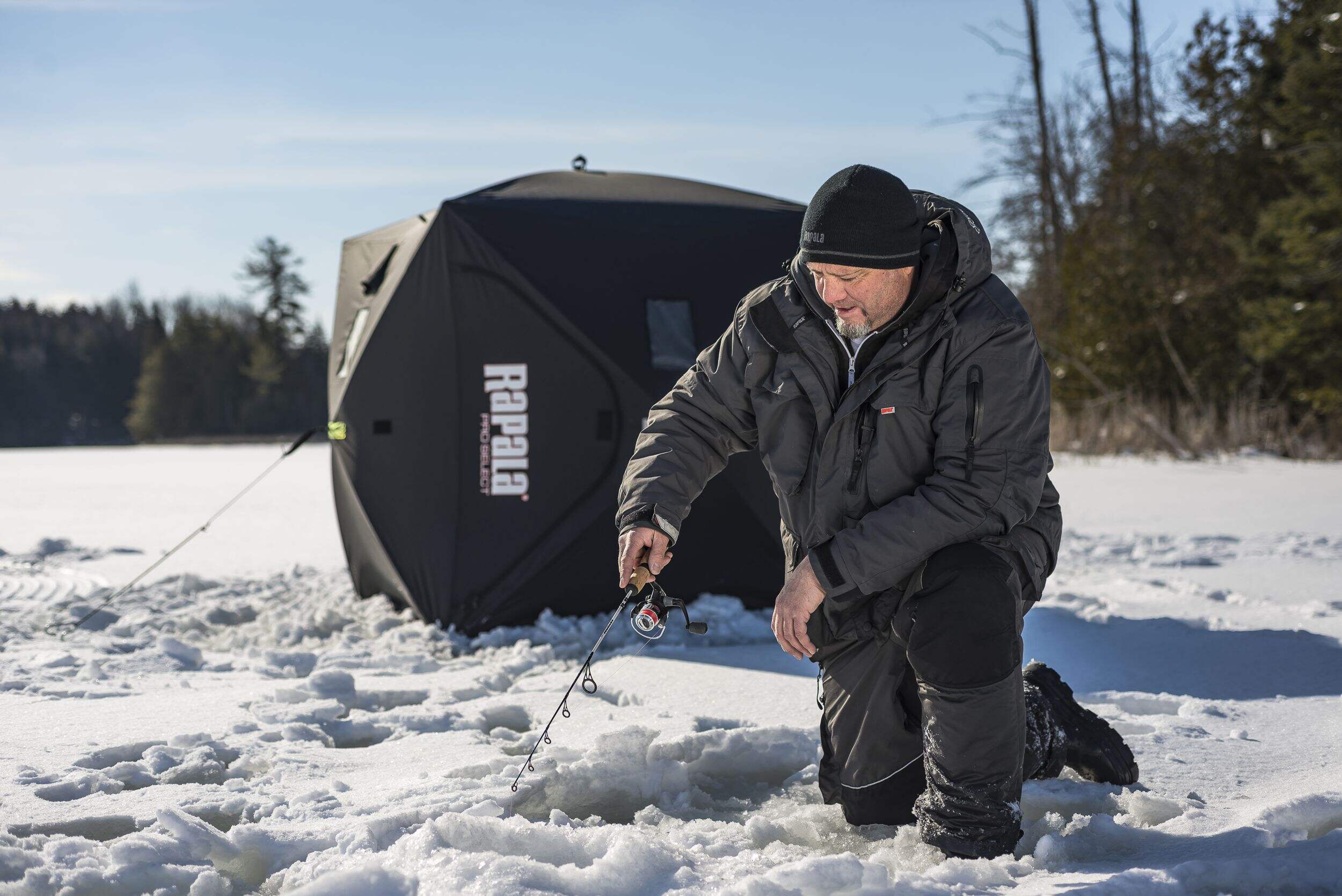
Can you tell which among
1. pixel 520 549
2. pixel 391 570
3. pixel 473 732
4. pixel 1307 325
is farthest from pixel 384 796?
pixel 1307 325

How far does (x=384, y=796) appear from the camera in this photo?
257cm

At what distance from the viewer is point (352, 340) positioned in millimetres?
5211

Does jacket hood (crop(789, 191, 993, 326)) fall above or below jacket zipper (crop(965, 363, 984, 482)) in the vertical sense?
above

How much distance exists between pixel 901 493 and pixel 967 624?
0.35m

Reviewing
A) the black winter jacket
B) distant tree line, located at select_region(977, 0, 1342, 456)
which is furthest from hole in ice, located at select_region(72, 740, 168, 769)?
distant tree line, located at select_region(977, 0, 1342, 456)

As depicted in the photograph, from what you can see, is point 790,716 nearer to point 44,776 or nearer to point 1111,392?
point 44,776

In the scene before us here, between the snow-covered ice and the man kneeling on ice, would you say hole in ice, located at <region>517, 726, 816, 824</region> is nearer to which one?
the snow-covered ice

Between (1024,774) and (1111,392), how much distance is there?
12078 millimetres

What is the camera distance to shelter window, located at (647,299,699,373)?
4.61m

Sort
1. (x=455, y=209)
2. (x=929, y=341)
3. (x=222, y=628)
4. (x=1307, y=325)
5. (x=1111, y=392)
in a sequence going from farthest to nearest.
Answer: (x=1111, y=392), (x=1307, y=325), (x=222, y=628), (x=455, y=209), (x=929, y=341)

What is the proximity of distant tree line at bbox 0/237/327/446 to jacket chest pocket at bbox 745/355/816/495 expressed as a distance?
54212 millimetres

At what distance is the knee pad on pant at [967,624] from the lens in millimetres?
2094

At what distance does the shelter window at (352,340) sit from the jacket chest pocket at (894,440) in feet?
10.7

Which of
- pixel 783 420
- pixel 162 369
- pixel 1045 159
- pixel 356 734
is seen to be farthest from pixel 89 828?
pixel 162 369
